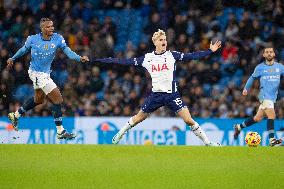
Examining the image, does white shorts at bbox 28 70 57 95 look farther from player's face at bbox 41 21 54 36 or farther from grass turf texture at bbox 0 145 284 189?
grass turf texture at bbox 0 145 284 189

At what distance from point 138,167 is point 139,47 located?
12.7 metres

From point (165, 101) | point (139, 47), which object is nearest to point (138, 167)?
point (165, 101)

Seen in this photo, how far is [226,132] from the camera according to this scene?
22375 mm

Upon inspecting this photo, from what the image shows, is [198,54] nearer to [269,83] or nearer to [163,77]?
[163,77]

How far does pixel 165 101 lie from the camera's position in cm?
1534

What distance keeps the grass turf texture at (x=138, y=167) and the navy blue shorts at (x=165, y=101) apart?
2.77 ft

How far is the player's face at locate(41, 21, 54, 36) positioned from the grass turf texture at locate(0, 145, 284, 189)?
237cm

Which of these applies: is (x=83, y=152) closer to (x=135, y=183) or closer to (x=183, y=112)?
(x=183, y=112)

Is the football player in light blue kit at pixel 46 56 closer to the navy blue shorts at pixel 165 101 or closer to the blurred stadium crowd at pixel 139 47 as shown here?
the navy blue shorts at pixel 165 101

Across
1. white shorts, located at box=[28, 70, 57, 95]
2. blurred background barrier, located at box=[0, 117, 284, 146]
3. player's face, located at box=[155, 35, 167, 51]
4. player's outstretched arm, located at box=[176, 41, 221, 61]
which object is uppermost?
player's face, located at box=[155, 35, 167, 51]

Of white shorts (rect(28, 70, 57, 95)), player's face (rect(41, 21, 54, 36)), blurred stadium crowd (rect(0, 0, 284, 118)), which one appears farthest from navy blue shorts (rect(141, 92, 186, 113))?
blurred stadium crowd (rect(0, 0, 284, 118))

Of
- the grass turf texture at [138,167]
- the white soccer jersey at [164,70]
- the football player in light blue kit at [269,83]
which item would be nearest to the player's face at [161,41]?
the white soccer jersey at [164,70]

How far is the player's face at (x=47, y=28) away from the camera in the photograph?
51.4ft

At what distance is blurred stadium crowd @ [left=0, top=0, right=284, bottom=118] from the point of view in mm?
23484
